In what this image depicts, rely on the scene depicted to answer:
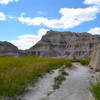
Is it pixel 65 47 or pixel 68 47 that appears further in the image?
pixel 65 47

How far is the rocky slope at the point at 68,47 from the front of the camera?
148 m

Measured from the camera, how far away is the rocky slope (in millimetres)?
147800

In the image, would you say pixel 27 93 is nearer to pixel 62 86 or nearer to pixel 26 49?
pixel 62 86

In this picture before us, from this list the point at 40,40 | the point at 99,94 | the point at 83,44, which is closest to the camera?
the point at 99,94

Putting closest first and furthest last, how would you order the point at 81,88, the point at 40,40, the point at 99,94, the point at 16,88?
the point at 99,94, the point at 16,88, the point at 81,88, the point at 40,40

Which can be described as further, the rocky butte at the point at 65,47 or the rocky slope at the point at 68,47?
the rocky butte at the point at 65,47

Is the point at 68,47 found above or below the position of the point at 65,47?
below

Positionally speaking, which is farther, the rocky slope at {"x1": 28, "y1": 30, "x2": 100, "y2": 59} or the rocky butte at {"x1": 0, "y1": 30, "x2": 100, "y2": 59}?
the rocky butte at {"x1": 0, "y1": 30, "x2": 100, "y2": 59}

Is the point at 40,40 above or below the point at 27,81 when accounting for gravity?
above

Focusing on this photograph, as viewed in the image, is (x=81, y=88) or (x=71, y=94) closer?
(x=71, y=94)

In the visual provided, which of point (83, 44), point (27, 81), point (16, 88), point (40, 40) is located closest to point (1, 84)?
point (16, 88)

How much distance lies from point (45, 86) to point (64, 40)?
184301mm

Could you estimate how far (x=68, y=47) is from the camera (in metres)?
175

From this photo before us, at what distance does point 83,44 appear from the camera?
151375 millimetres
